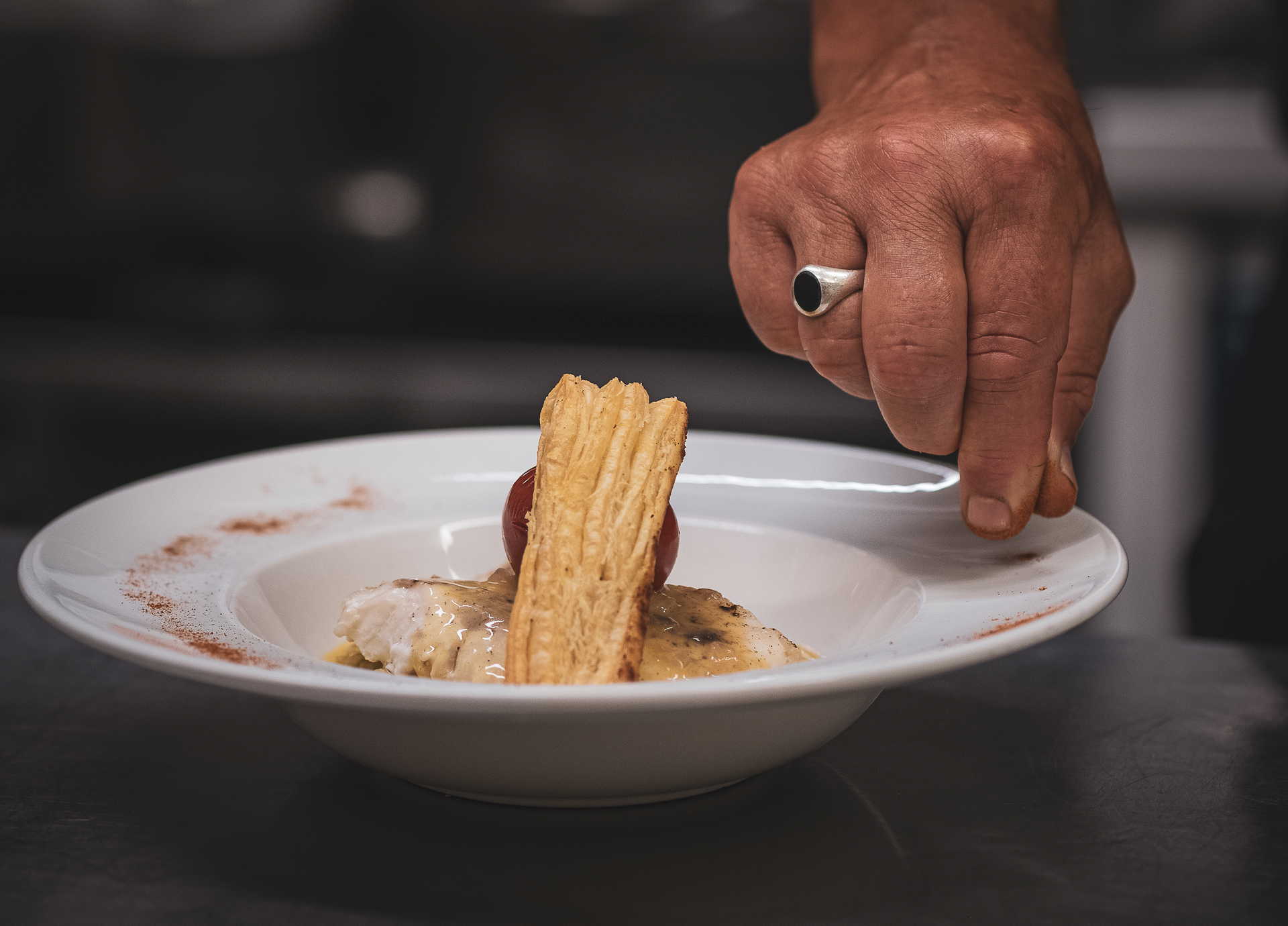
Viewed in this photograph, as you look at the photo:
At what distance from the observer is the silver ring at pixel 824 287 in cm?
73

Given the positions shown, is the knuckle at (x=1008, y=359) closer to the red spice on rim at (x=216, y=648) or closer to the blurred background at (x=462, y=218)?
the red spice on rim at (x=216, y=648)

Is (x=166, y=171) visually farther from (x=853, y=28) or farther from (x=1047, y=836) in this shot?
(x=1047, y=836)

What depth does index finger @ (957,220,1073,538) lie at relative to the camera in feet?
2.27

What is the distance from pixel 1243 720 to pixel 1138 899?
0.93 feet

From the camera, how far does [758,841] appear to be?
0.58 metres

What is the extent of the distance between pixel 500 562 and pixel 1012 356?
0.41 metres

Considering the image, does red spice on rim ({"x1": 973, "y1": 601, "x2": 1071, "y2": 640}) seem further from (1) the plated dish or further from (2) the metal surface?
(2) the metal surface

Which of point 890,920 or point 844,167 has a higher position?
point 844,167

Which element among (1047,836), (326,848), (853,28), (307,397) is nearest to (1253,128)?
(853,28)

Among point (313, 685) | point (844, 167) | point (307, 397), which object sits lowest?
point (307, 397)

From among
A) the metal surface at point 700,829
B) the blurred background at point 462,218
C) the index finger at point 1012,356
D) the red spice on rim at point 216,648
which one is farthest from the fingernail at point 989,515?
the blurred background at point 462,218

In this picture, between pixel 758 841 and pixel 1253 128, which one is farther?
pixel 1253 128

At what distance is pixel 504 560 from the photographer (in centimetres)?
91

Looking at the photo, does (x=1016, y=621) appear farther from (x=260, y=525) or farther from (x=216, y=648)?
(x=260, y=525)
